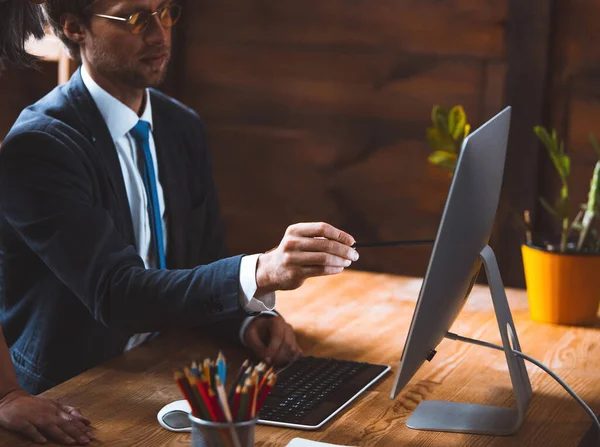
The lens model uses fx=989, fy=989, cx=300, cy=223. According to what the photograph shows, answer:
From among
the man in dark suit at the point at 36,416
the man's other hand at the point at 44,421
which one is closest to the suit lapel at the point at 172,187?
the man in dark suit at the point at 36,416

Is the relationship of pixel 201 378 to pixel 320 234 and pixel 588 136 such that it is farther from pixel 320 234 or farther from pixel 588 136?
pixel 588 136

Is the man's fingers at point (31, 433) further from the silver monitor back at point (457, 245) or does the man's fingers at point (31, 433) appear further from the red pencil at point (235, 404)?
the silver monitor back at point (457, 245)

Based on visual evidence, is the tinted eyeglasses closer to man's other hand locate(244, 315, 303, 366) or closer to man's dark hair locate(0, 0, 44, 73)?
man's dark hair locate(0, 0, 44, 73)

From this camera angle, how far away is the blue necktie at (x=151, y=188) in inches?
86.7

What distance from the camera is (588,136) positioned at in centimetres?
345

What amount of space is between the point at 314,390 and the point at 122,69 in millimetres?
863

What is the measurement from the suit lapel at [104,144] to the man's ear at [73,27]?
0.46 ft

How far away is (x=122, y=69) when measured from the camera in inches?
85.3

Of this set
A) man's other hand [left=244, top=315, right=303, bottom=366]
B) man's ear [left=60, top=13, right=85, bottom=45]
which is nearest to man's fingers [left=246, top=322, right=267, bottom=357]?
man's other hand [left=244, top=315, right=303, bottom=366]

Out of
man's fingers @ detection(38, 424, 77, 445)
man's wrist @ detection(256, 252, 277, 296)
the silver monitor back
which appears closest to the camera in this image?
the silver monitor back

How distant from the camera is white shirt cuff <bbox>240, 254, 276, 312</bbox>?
5.80 feet

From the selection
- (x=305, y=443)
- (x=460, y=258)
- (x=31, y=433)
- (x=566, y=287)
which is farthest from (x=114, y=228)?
(x=566, y=287)

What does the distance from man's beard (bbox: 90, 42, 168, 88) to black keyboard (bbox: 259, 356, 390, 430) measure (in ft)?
2.35

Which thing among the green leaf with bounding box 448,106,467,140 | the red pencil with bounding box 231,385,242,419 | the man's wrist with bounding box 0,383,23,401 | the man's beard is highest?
the man's beard
